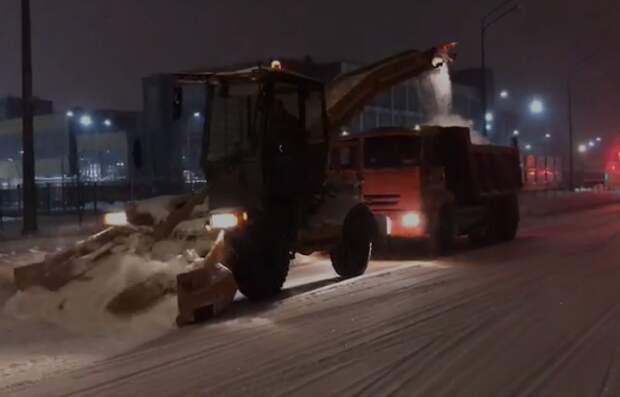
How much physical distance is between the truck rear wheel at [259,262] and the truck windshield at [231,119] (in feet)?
4.57

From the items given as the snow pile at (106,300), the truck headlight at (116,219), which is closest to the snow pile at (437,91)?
the truck headlight at (116,219)

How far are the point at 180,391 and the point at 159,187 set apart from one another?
34.9 metres

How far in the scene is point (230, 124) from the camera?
12.9m

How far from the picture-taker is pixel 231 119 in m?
12.9

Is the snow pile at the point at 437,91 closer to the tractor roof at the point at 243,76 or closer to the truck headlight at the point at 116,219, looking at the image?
the tractor roof at the point at 243,76

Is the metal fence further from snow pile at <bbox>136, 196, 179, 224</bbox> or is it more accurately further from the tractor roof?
the tractor roof

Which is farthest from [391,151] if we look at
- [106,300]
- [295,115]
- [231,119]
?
[106,300]

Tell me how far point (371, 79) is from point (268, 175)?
516 cm

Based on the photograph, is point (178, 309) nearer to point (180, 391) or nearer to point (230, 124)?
point (180, 391)

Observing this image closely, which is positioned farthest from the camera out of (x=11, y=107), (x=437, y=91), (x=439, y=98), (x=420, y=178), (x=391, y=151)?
(x=11, y=107)

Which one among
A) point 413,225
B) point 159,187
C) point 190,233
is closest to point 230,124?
point 190,233

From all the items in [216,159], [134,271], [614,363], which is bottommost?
[614,363]

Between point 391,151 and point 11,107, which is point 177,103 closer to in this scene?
point 391,151

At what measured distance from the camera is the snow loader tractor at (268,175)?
12070 mm
